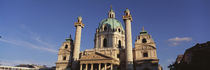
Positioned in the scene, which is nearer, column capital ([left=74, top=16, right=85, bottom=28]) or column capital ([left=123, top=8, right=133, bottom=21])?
column capital ([left=123, top=8, right=133, bottom=21])

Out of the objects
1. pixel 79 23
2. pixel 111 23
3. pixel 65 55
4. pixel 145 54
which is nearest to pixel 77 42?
pixel 65 55

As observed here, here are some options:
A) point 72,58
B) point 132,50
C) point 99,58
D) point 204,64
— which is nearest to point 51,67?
point 72,58

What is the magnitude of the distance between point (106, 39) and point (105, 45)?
6.45 ft

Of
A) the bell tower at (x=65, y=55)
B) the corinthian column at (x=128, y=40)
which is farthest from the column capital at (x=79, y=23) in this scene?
the corinthian column at (x=128, y=40)

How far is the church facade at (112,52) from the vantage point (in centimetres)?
3897

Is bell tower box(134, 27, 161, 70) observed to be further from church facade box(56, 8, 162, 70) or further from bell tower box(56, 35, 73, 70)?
bell tower box(56, 35, 73, 70)

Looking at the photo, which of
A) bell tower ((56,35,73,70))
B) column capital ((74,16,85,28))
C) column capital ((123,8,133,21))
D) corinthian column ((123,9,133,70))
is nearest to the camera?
corinthian column ((123,9,133,70))

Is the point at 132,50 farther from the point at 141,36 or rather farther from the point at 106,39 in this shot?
the point at 106,39

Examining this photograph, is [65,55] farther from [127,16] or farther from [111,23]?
[127,16]

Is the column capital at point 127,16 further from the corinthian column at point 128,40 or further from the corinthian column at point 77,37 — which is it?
the corinthian column at point 77,37

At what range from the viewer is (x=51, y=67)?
63.3 metres

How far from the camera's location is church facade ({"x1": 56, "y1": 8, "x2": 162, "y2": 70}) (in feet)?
128

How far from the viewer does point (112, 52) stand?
144 ft

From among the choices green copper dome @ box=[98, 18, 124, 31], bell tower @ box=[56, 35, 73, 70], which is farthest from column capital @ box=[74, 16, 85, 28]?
green copper dome @ box=[98, 18, 124, 31]
